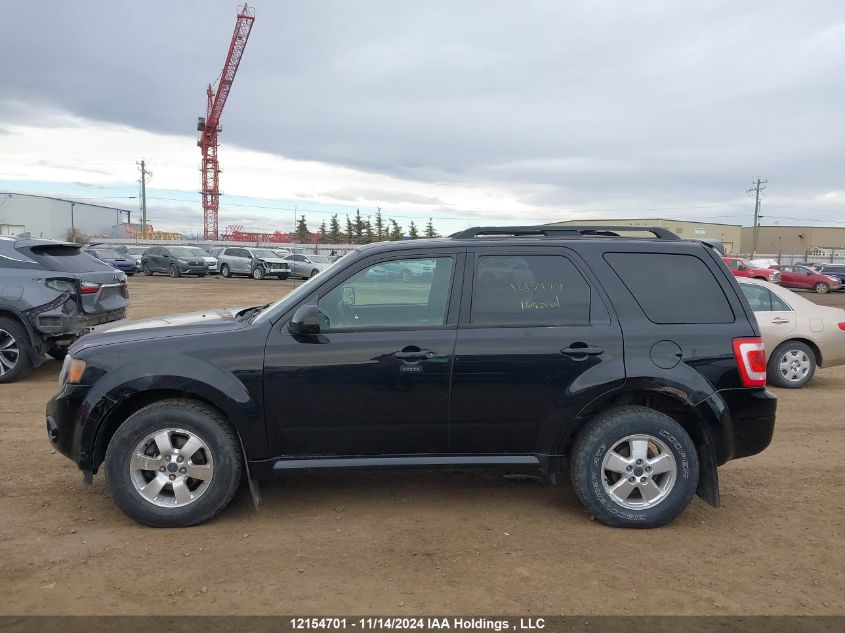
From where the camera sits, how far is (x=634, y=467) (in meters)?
4.00

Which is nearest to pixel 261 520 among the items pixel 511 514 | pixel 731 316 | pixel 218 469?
pixel 218 469

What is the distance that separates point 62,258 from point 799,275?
35332 mm

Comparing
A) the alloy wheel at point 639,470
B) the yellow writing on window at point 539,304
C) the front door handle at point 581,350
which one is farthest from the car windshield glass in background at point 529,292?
the alloy wheel at point 639,470

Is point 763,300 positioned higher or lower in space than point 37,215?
lower

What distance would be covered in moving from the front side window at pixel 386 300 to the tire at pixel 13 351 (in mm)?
5487

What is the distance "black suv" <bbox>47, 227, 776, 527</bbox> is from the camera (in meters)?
3.92

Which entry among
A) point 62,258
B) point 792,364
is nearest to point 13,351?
point 62,258

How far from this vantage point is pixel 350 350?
3.96 metres

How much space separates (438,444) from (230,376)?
1.34m

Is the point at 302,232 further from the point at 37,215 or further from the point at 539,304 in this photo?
the point at 539,304

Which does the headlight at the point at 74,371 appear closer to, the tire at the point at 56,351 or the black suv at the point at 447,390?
the black suv at the point at 447,390

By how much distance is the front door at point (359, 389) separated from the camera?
3936 mm
